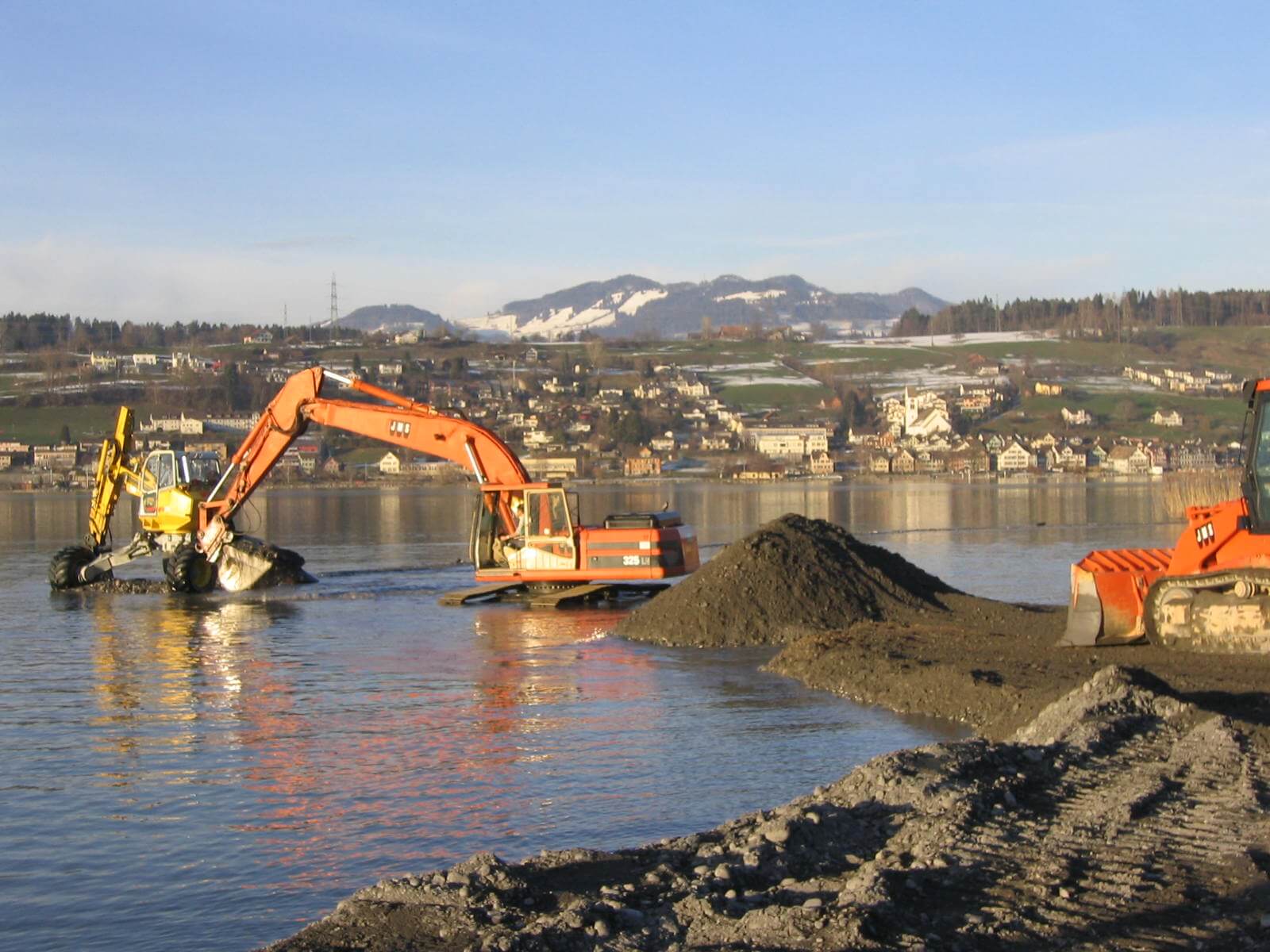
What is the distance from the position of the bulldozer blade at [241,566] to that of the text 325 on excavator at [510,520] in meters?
1.39

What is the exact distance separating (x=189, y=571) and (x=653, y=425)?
135 m

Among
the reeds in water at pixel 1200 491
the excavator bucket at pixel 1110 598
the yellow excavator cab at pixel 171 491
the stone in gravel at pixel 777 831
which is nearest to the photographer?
the stone in gravel at pixel 777 831

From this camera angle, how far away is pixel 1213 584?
53.4ft

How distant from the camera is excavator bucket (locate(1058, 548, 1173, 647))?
56.9 ft

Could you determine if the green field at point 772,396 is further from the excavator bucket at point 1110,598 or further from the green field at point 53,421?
the excavator bucket at point 1110,598

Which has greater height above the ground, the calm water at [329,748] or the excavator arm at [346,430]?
the excavator arm at [346,430]

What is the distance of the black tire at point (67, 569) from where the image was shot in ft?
106

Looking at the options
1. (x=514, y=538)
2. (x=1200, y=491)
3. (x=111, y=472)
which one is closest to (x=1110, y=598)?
(x=514, y=538)

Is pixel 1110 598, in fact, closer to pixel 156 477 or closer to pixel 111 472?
pixel 156 477

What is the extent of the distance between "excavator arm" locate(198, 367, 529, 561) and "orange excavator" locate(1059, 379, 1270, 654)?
12.3m

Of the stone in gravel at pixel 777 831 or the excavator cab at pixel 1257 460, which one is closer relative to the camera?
the stone in gravel at pixel 777 831

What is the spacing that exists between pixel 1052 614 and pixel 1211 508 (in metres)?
5.43

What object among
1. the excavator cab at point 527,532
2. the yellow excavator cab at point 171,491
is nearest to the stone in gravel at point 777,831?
the excavator cab at point 527,532

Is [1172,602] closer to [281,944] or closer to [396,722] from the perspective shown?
Result: [396,722]
